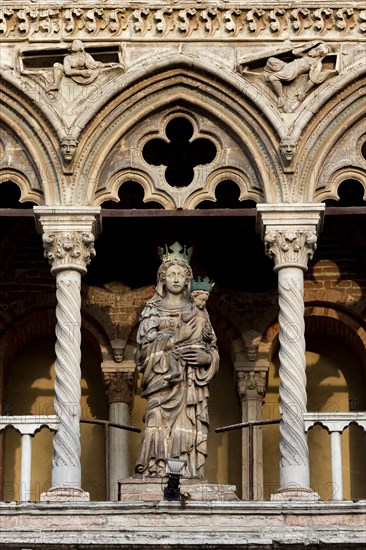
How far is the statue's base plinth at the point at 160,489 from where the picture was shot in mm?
27031

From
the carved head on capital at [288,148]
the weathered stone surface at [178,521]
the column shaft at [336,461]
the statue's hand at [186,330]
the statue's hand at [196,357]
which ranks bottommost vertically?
the weathered stone surface at [178,521]

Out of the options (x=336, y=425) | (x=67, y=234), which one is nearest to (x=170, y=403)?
(x=336, y=425)

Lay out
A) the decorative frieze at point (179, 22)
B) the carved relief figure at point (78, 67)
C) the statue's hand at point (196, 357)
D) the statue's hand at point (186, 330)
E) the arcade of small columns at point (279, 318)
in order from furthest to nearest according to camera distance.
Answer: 1. the decorative frieze at point (179, 22)
2. the carved relief figure at point (78, 67)
3. the statue's hand at point (186, 330)
4. the statue's hand at point (196, 357)
5. the arcade of small columns at point (279, 318)

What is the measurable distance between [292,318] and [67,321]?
2.35m

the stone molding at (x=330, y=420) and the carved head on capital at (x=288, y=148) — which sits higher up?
the carved head on capital at (x=288, y=148)

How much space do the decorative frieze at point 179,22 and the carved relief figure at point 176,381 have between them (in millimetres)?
2985

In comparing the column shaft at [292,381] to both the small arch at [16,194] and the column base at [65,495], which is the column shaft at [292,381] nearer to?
the column base at [65,495]

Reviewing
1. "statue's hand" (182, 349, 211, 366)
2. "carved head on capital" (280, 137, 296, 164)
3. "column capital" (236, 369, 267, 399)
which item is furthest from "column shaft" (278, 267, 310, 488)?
"column capital" (236, 369, 267, 399)

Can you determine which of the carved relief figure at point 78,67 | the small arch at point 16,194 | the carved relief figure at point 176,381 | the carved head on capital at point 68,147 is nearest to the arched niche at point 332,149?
the carved relief figure at point 176,381

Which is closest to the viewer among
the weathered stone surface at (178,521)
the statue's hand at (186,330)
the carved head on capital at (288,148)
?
the weathered stone surface at (178,521)

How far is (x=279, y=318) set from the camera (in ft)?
91.6

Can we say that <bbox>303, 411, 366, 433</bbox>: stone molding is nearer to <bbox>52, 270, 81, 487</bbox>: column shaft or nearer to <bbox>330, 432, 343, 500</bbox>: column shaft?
<bbox>330, 432, 343, 500</bbox>: column shaft

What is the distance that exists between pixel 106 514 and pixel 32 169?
425cm

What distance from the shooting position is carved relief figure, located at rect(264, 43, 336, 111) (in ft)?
93.3
